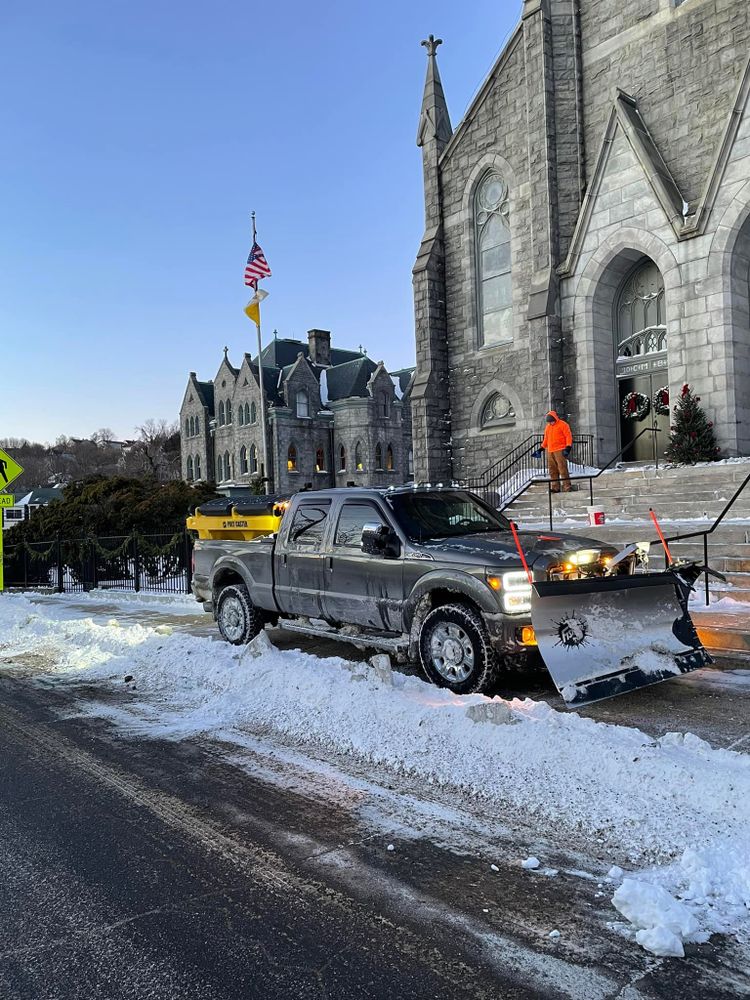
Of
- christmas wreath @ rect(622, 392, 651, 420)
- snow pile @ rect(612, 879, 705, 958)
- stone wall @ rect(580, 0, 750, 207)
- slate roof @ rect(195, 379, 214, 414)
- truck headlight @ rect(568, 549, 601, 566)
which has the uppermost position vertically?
stone wall @ rect(580, 0, 750, 207)

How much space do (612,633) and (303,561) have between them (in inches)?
149

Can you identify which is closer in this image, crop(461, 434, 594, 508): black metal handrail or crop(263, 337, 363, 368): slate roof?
crop(461, 434, 594, 508): black metal handrail

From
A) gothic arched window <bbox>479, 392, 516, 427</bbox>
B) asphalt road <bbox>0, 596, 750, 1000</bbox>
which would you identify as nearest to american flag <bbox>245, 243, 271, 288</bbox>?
gothic arched window <bbox>479, 392, 516, 427</bbox>

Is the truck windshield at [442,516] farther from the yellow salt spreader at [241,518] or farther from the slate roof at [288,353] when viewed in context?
the slate roof at [288,353]

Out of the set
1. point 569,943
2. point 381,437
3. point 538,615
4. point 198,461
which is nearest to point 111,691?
point 538,615

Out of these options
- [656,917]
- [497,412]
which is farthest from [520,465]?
[656,917]

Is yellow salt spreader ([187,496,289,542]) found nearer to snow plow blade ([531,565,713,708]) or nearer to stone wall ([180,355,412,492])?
snow plow blade ([531,565,713,708])

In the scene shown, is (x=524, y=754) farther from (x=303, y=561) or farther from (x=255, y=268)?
(x=255, y=268)

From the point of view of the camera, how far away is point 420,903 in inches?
123

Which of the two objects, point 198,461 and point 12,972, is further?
point 198,461

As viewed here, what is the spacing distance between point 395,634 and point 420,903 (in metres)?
4.21

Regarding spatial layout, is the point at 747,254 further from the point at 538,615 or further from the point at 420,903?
the point at 420,903

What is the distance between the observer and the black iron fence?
59.4 ft

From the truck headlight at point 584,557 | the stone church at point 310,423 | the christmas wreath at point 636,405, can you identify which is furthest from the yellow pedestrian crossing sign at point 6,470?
the stone church at point 310,423
